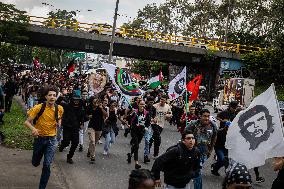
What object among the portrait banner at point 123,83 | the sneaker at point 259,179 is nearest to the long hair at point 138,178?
the sneaker at point 259,179

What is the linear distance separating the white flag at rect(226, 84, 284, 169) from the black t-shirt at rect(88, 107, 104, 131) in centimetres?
577

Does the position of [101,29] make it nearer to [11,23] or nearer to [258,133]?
[11,23]

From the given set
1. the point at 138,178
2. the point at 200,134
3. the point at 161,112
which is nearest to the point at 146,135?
the point at 161,112

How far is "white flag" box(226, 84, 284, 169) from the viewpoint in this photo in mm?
4801

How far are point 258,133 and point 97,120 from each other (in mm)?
6257

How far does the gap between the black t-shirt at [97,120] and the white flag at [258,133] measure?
5.77 metres

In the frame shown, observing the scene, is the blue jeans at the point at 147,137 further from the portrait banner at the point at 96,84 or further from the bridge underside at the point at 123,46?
the bridge underside at the point at 123,46

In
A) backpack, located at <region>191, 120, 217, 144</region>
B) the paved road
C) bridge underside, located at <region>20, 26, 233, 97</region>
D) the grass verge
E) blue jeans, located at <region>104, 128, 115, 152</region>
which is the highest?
bridge underside, located at <region>20, 26, 233, 97</region>

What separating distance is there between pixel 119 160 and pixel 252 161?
669 cm

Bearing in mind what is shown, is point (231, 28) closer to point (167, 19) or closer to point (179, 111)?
point (167, 19)

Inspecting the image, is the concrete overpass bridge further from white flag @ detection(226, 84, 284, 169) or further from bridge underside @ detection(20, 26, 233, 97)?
white flag @ detection(226, 84, 284, 169)

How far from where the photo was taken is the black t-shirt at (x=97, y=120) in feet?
35.8

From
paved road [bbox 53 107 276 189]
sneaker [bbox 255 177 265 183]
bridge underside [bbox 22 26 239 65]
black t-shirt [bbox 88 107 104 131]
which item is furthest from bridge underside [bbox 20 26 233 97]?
sneaker [bbox 255 177 265 183]

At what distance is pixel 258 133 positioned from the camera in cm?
511
